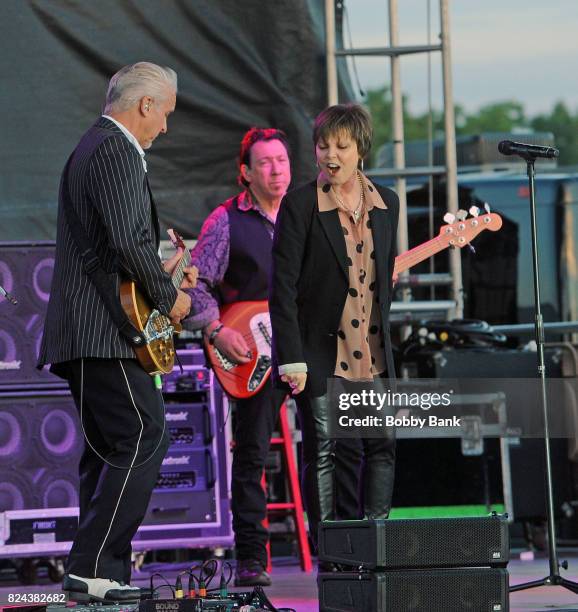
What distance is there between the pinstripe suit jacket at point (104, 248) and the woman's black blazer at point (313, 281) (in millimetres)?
523

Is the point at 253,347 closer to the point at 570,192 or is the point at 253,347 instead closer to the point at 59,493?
the point at 59,493

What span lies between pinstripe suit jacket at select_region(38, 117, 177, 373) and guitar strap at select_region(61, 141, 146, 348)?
18 millimetres

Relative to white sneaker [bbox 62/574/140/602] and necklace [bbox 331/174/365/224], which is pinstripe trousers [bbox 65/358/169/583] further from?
necklace [bbox 331/174/365/224]

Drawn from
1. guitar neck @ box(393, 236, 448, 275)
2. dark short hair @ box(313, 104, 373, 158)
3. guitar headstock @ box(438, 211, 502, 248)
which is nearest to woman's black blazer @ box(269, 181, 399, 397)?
dark short hair @ box(313, 104, 373, 158)

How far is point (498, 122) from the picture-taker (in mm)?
69500

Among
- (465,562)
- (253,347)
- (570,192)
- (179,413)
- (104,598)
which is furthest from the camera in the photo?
(570,192)

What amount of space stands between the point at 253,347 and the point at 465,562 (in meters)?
2.28

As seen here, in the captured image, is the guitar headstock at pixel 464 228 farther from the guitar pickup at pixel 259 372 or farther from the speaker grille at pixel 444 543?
the speaker grille at pixel 444 543

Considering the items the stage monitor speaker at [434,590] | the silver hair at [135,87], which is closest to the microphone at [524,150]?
the silver hair at [135,87]

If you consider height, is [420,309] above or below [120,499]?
above

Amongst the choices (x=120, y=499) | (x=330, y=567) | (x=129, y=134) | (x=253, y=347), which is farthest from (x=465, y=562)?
(x=253, y=347)

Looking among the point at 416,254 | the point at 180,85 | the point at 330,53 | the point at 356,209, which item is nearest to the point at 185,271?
the point at 356,209

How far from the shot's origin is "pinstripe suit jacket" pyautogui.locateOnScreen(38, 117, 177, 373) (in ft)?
15.8

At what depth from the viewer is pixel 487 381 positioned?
772 centimetres
